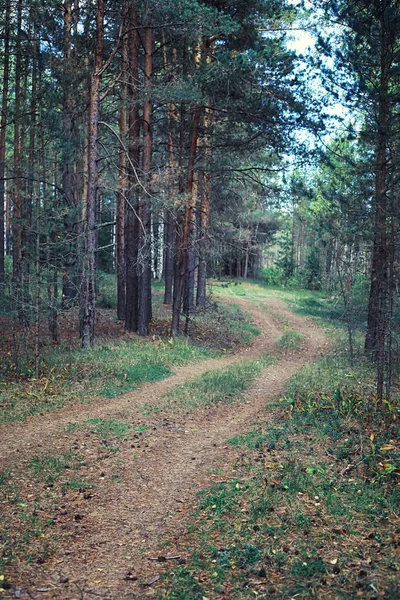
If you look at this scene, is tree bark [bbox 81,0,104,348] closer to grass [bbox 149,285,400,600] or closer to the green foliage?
the green foliage

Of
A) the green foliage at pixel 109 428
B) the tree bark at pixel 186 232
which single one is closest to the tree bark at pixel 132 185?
the tree bark at pixel 186 232

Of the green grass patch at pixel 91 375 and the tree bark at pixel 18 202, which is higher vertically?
the tree bark at pixel 18 202

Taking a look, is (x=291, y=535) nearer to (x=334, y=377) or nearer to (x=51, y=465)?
(x=51, y=465)

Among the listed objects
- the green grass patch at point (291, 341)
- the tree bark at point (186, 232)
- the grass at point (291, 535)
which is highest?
the tree bark at point (186, 232)

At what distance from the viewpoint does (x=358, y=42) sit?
1347 centimetres

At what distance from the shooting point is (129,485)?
678 centimetres

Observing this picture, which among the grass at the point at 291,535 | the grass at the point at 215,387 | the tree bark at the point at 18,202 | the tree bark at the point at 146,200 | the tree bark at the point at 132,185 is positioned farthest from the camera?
the tree bark at the point at 132,185

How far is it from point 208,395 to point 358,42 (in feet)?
33.9

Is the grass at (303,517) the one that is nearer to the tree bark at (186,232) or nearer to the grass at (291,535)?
the grass at (291,535)

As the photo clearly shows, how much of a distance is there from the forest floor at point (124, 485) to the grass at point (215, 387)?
55 mm

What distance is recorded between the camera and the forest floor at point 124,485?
4.62 metres

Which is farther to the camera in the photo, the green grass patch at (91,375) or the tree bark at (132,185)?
the tree bark at (132,185)

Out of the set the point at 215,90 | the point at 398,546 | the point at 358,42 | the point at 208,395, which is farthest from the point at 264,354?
the point at 398,546

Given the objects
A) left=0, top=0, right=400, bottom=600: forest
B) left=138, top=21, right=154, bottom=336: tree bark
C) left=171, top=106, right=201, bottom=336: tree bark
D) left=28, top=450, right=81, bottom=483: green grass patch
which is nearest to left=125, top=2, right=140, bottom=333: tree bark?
left=0, top=0, right=400, bottom=600: forest
